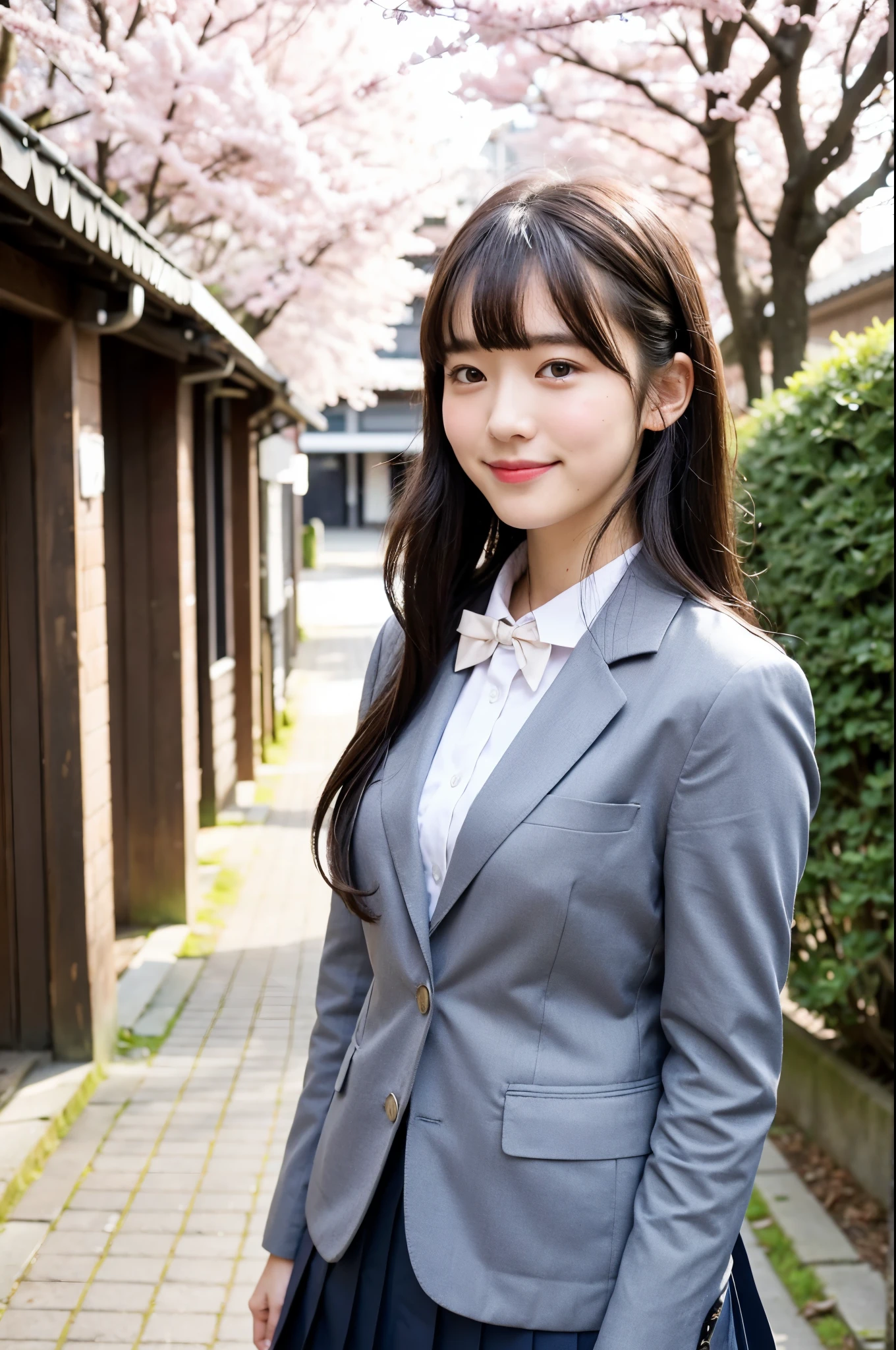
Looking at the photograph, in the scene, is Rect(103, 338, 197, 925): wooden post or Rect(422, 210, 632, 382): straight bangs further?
Rect(103, 338, 197, 925): wooden post

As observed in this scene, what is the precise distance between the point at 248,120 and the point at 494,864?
14.5 ft

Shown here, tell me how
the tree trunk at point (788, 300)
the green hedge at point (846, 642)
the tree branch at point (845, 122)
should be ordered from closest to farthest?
the tree branch at point (845, 122) → the green hedge at point (846, 642) → the tree trunk at point (788, 300)

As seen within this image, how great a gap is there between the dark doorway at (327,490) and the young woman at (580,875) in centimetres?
4222

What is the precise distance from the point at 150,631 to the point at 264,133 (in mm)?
2246

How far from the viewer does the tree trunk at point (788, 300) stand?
474cm

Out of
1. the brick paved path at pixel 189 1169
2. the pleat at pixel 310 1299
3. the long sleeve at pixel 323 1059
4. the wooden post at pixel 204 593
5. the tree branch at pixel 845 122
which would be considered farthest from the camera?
the wooden post at pixel 204 593

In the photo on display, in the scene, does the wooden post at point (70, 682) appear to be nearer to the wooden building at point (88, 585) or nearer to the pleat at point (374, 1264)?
the wooden building at point (88, 585)

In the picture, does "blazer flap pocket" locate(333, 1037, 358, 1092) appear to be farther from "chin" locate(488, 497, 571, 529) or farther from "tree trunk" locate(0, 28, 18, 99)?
"tree trunk" locate(0, 28, 18, 99)

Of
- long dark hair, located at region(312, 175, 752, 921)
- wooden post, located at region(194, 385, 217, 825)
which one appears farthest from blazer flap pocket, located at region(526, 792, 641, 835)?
wooden post, located at region(194, 385, 217, 825)

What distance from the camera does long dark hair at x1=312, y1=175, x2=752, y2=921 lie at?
1.50 meters

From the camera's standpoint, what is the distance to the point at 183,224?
6836mm

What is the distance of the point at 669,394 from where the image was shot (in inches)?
63.9

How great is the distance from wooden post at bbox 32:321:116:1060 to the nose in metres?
3.09

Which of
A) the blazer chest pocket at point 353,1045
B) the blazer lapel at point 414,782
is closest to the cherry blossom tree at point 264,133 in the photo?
the blazer lapel at point 414,782
